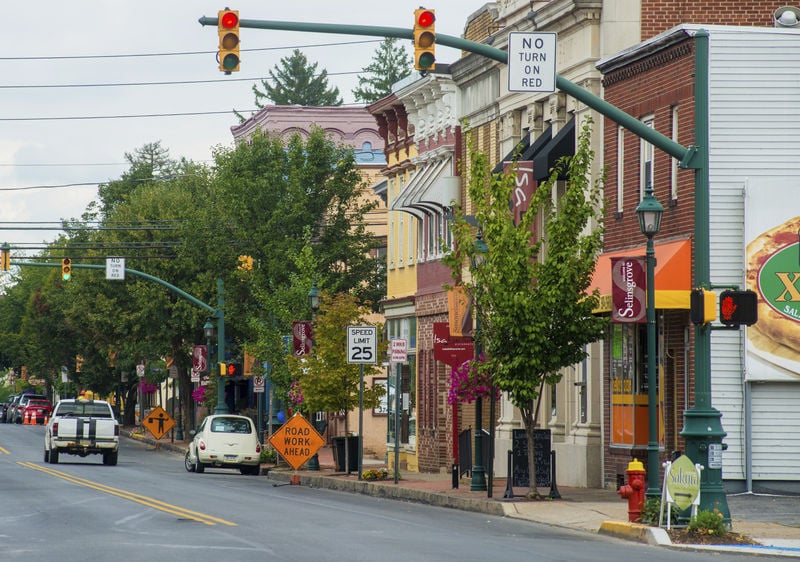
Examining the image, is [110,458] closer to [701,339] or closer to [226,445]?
[226,445]

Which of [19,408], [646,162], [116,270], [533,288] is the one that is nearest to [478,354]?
[533,288]

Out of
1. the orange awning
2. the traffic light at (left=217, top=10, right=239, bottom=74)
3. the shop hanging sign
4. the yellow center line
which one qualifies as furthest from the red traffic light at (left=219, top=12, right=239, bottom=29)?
the orange awning

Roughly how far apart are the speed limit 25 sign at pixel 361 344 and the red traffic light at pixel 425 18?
1622cm

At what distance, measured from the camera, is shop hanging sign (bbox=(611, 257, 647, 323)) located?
78.3 ft

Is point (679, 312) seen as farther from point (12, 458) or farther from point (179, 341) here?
point (179, 341)

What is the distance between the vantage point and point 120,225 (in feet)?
226

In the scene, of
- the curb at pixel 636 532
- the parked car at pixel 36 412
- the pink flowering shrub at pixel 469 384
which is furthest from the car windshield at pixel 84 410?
the parked car at pixel 36 412

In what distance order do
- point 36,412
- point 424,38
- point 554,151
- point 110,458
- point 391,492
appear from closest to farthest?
point 424,38
point 391,492
point 554,151
point 110,458
point 36,412

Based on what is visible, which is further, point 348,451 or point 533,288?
point 348,451

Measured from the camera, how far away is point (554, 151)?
1250 inches

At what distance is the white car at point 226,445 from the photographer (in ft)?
139

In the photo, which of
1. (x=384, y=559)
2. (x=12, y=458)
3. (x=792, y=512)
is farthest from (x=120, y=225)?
(x=384, y=559)

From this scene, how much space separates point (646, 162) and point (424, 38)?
11.2 metres

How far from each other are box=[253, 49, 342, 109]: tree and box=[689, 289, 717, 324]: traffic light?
321 ft
